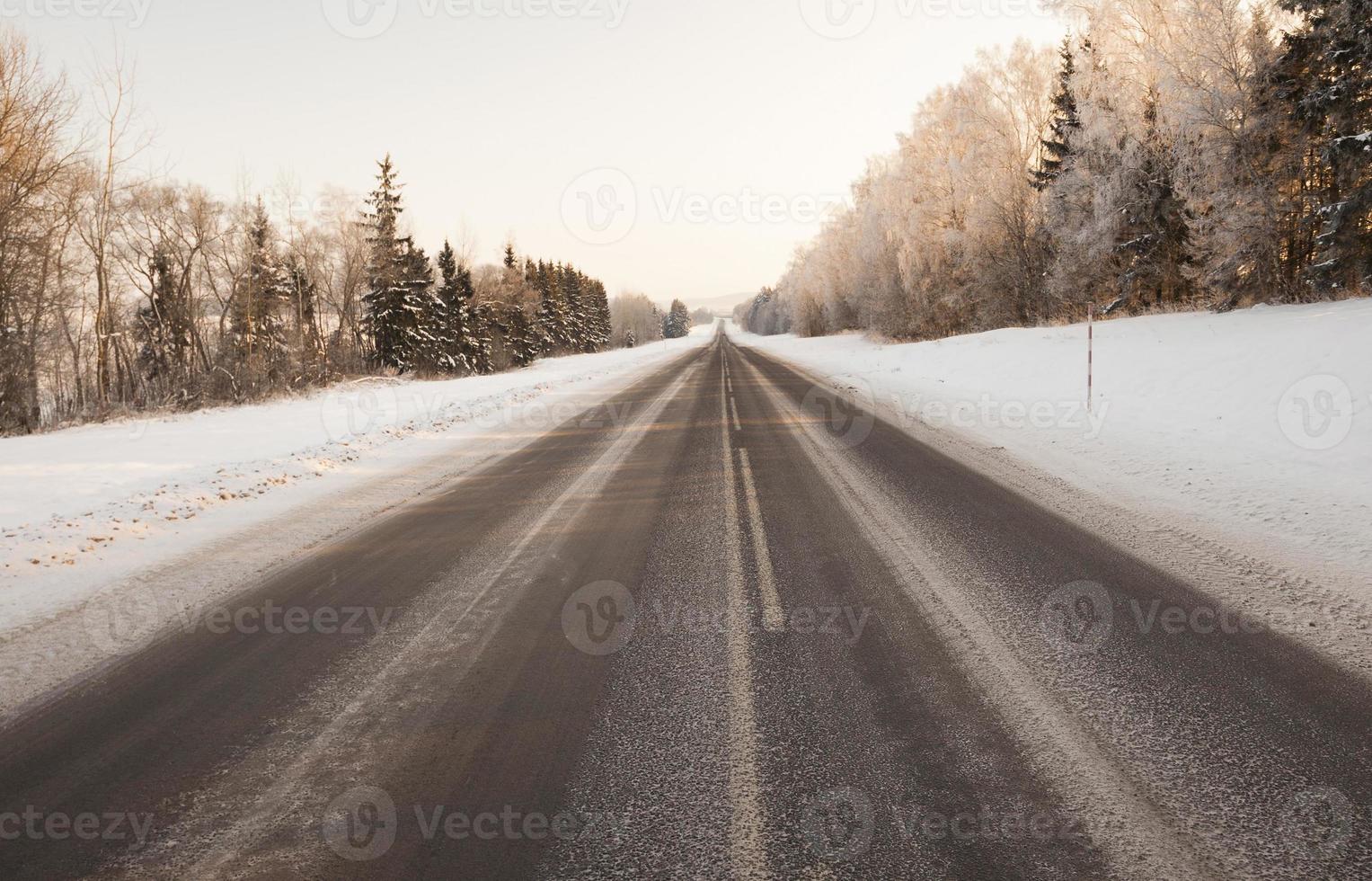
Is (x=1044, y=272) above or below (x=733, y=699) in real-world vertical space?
above

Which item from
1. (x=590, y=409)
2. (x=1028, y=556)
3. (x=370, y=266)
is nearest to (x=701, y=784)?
(x=1028, y=556)

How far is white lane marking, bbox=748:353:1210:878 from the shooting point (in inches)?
83.7

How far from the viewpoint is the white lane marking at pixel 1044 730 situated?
2125 mm

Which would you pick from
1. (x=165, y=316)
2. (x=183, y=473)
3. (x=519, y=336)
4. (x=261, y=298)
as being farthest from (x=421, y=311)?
(x=183, y=473)

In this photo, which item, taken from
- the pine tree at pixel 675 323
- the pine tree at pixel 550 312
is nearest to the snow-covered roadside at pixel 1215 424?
the pine tree at pixel 550 312

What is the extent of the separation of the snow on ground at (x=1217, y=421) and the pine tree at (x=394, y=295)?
28147 millimetres

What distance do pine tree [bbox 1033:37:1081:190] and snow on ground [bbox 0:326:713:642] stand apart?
22338 mm

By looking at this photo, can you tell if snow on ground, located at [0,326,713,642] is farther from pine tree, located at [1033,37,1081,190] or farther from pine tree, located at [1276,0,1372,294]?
pine tree, located at [1033,37,1081,190]

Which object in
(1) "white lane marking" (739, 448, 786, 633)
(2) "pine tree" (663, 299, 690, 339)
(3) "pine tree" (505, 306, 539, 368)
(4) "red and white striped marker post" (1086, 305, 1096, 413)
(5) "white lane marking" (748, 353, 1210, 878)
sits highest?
(2) "pine tree" (663, 299, 690, 339)

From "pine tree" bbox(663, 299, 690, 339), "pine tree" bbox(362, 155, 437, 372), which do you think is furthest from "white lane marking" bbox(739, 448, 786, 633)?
"pine tree" bbox(663, 299, 690, 339)

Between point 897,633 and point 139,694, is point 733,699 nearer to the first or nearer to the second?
point 897,633

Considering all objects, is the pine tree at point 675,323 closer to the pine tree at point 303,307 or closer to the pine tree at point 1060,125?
the pine tree at point 303,307

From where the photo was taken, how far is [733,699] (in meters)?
3.08

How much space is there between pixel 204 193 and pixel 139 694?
137 ft
